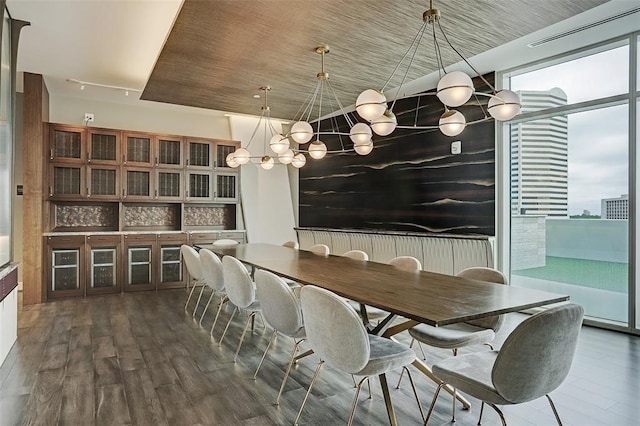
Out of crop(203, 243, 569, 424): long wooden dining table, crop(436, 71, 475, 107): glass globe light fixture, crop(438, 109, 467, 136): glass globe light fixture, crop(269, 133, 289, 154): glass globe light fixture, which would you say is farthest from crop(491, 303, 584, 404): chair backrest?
crop(269, 133, 289, 154): glass globe light fixture

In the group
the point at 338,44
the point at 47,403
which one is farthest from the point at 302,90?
the point at 47,403

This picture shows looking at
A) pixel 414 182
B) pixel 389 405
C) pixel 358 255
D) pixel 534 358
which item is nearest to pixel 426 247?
pixel 414 182

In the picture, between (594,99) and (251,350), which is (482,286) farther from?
(594,99)

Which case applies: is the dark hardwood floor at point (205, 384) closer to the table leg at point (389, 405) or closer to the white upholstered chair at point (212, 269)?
the table leg at point (389, 405)

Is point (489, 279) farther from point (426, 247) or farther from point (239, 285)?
point (426, 247)

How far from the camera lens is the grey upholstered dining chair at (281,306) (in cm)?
253

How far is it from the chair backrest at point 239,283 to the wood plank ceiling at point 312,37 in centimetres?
199

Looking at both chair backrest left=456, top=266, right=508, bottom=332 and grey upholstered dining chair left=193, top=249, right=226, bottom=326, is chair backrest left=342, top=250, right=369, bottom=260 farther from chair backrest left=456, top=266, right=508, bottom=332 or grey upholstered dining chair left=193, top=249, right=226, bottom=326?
grey upholstered dining chair left=193, top=249, right=226, bottom=326

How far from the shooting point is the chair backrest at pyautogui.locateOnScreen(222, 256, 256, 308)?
323 centimetres

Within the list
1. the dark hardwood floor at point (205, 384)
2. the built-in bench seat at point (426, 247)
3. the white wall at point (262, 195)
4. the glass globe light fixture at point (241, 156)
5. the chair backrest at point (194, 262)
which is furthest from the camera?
the white wall at point (262, 195)

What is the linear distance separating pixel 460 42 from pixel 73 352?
4.51 metres

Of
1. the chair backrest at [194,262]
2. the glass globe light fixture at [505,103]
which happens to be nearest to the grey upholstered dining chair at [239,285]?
the chair backrest at [194,262]

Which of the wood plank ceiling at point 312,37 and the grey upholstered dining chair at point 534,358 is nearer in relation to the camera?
the grey upholstered dining chair at point 534,358

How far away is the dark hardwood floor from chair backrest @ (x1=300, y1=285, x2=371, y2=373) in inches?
20.8
